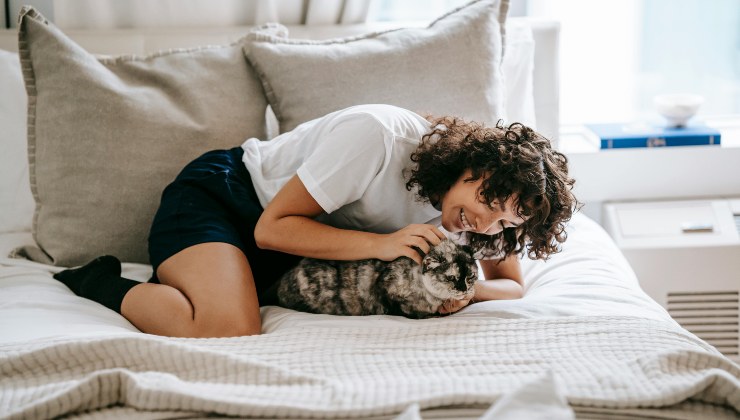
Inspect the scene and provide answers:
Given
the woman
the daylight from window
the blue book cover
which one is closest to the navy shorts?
the woman

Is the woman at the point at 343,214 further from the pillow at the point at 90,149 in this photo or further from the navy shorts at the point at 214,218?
the pillow at the point at 90,149

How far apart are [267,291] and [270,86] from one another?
602 mm

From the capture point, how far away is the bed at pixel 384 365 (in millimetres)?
1140

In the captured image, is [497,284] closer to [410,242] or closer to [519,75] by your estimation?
[410,242]

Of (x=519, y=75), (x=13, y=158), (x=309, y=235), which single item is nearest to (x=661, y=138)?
(x=519, y=75)

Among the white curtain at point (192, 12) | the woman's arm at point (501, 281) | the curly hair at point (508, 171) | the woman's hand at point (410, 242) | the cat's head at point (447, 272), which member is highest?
the white curtain at point (192, 12)

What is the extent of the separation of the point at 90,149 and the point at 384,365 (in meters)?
1.03

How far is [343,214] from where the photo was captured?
173cm

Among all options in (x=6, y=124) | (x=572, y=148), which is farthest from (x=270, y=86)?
(x=572, y=148)

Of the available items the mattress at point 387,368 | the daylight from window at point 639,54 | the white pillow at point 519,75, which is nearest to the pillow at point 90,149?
the mattress at point 387,368

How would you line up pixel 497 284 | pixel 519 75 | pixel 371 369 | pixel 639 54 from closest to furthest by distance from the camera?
pixel 371 369, pixel 497 284, pixel 519 75, pixel 639 54

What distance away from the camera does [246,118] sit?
203cm

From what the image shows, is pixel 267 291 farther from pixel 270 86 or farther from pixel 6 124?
pixel 6 124

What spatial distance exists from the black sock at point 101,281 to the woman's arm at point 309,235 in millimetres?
357
